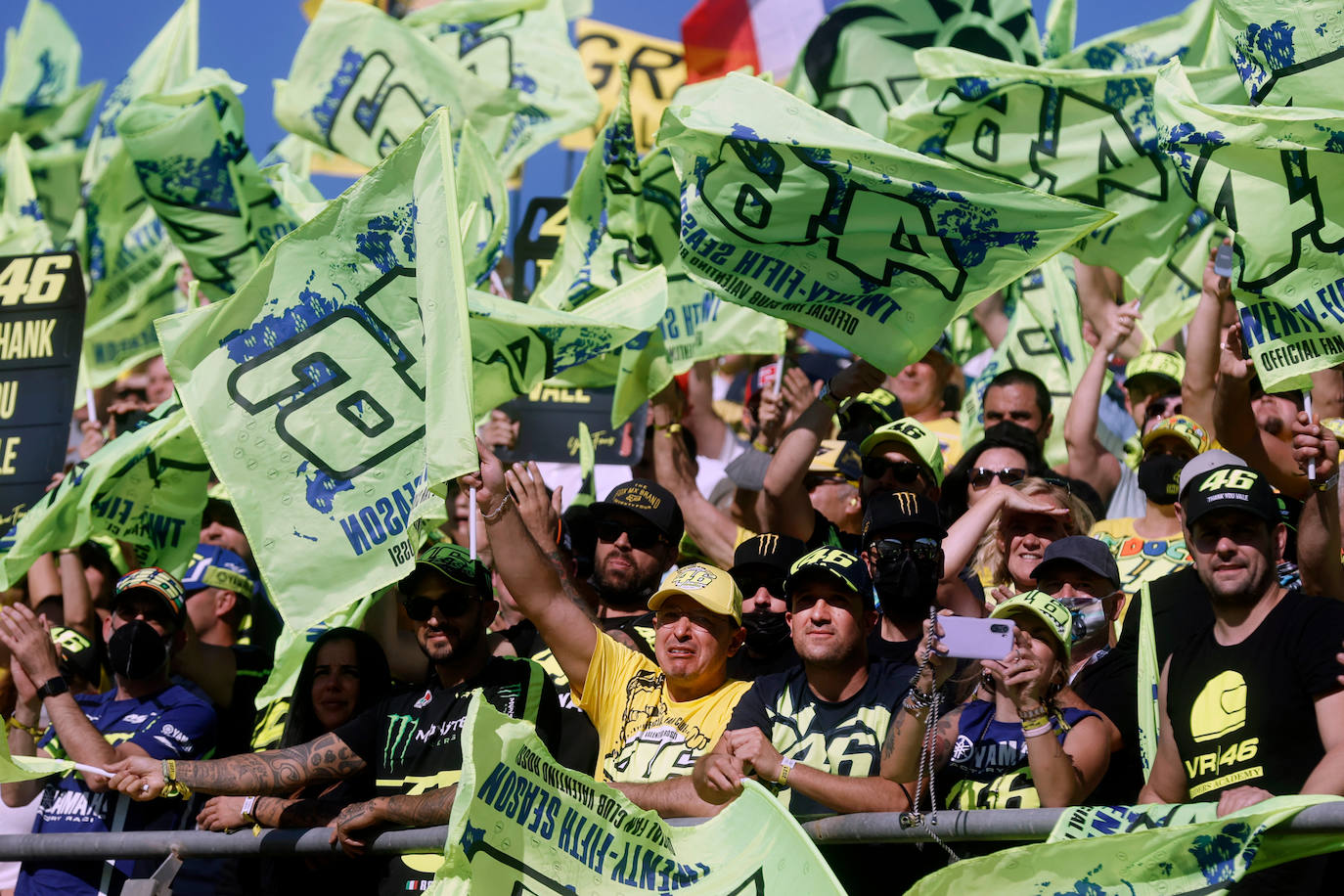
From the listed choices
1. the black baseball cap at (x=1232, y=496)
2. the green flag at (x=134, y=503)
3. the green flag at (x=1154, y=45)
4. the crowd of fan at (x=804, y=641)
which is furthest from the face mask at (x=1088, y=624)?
the green flag at (x=134, y=503)

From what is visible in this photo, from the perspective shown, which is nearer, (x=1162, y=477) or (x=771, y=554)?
(x=771, y=554)

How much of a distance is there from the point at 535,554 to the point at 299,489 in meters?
0.88

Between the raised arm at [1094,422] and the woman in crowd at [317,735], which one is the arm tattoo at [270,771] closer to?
the woman in crowd at [317,735]

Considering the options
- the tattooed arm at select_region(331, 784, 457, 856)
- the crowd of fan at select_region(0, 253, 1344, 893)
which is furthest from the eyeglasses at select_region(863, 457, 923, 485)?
the tattooed arm at select_region(331, 784, 457, 856)

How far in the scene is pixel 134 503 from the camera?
759 cm

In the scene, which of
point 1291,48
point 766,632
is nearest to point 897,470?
point 766,632

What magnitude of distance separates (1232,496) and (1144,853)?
124 centimetres

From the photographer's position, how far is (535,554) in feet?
19.9

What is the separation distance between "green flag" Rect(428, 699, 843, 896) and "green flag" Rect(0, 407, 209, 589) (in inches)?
144

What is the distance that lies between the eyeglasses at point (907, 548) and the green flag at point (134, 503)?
3.42m

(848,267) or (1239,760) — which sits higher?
(848,267)

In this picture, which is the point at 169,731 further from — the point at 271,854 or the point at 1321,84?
the point at 1321,84

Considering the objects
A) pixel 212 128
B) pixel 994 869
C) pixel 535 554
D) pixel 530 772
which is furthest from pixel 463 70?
pixel 994 869

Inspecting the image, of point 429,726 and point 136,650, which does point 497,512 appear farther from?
point 136,650
